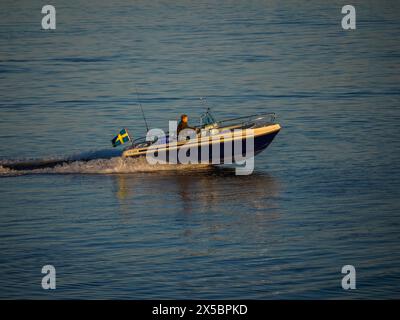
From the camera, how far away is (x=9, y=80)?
4928 centimetres

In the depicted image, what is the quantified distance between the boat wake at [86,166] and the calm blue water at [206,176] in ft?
0.23

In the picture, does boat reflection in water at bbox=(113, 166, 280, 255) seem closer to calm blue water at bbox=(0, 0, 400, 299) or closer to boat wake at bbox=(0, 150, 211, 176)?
calm blue water at bbox=(0, 0, 400, 299)

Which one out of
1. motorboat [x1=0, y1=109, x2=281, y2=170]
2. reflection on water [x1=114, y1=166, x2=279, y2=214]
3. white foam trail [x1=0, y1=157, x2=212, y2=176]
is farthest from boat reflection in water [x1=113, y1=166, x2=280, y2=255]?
motorboat [x1=0, y1=109, x2=281, y2=170]

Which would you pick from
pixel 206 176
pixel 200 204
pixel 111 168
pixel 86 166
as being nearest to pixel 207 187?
pixel 206 176

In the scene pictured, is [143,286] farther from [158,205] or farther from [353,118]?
[353,118]

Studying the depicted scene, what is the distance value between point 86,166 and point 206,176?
388 centimetres

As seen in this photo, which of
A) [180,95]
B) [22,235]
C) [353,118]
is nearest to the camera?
[22,235]

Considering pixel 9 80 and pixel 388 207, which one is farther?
pixel 9 80

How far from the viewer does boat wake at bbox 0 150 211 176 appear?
31281mm

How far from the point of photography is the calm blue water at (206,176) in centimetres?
2216

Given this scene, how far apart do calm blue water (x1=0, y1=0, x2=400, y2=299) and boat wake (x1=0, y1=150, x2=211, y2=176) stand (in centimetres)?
7

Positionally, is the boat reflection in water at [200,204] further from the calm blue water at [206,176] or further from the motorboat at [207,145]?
the motorboat at [207,145]
